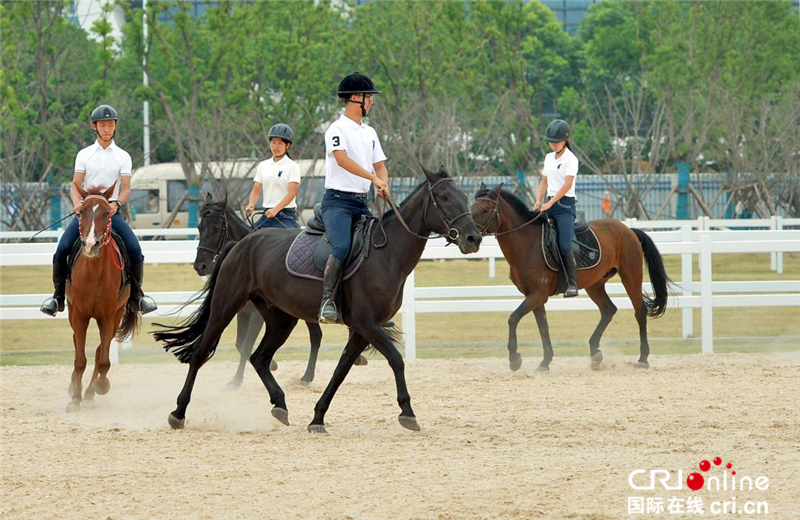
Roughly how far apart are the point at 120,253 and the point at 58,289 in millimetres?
711

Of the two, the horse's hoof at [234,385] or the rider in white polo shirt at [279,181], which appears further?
the rider in white polo shirt at [279,181]

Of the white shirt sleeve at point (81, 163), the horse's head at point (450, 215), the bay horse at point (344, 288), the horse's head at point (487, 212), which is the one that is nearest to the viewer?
the horse's head at point (450, 215)

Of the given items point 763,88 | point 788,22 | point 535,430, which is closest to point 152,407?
point 535,430

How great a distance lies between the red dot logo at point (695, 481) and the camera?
665 centimetres

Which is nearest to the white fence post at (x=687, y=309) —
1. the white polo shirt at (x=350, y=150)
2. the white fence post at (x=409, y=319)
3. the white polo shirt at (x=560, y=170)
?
the white polo shirt at (x=560, y=170)

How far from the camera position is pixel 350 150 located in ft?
29.2

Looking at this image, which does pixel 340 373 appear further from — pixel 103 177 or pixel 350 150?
pixel 103 177

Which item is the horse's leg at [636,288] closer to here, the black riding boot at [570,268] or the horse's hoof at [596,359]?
the horse's hoof at [596,359]

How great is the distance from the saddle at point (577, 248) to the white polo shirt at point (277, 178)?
2936 millimetres

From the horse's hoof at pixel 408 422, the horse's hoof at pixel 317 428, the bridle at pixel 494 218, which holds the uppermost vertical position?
the bridle at pixel 494 218

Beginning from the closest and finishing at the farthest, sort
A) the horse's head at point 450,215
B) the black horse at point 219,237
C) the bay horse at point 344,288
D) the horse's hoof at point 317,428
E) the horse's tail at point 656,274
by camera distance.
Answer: the horse's head at point 450,215
the bay horse at point 344,288
the horse's hoof at point 317,428
the black horse at point 219,237
the horse's tail at point 656,274

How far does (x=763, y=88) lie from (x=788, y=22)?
477 cm

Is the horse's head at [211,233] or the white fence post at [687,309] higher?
the horse's head at [211,233]

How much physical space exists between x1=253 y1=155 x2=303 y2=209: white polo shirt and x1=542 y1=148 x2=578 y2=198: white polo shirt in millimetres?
2907
